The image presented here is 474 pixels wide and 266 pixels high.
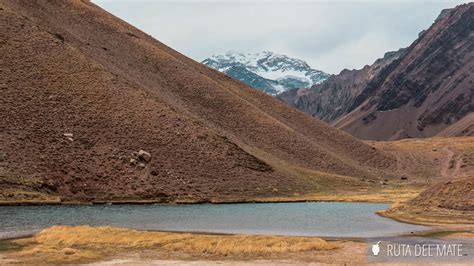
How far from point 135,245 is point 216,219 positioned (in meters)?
28.0

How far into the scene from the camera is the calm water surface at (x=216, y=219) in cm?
6003

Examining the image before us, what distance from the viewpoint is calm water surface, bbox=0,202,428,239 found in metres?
60.0

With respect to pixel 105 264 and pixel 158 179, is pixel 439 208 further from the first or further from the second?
pixel 158 179

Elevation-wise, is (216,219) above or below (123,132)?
below

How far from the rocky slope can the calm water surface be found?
1518 centimetres

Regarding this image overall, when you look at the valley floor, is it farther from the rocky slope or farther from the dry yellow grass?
the rocky slope

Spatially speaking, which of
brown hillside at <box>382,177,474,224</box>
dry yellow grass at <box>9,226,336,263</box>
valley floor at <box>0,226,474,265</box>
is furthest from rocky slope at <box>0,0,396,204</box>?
valley floor at <box>0,226,474,265</box>

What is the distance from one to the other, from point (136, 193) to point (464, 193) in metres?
58.3

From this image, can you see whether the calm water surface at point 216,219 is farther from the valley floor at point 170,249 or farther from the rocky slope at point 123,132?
the rocky slope at point 123,132

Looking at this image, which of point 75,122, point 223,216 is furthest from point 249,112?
point 223,216

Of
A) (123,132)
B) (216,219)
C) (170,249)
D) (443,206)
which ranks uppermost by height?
(123,132)

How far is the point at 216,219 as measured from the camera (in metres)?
73.9

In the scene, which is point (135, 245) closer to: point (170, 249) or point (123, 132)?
point (170, 249)

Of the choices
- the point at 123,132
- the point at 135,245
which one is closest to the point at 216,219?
the point at 135,245
